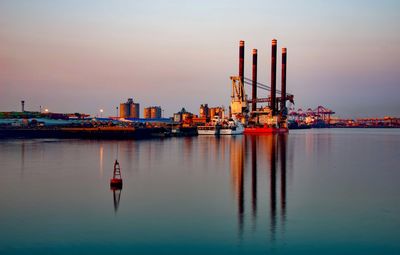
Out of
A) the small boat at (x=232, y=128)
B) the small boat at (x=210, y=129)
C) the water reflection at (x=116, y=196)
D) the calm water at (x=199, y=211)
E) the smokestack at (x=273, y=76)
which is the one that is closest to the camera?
the calm water at (x=199, y=211)

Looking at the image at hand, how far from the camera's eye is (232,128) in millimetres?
99250

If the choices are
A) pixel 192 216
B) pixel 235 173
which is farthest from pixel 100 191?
pixel 235 173

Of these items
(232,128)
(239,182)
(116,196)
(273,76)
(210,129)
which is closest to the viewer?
(116,196)

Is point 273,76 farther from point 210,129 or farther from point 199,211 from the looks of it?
point 199,211

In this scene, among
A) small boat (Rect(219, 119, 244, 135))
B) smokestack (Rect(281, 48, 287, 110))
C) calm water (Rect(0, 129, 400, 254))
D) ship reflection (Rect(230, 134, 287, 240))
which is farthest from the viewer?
smokestack (Rect(281, 48, 287, 110))

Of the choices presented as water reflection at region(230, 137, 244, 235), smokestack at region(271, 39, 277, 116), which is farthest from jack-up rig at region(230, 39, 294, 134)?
water reflection at region(230, 137, 244, 235)

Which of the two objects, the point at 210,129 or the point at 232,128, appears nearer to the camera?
the point at 210,129

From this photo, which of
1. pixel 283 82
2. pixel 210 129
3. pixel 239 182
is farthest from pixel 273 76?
pixel 239 182

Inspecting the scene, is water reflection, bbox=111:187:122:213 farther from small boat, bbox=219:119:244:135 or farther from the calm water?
small boat, bbox=219:119:244:135

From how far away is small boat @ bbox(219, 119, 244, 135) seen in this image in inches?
3853

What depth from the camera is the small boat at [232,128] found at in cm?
9788

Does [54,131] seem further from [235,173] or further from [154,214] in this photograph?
[154,214]

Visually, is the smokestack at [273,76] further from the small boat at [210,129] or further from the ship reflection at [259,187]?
the ship reflection at [259,187]

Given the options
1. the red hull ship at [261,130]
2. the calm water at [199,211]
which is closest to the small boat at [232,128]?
the red hull ship at [261,130]
